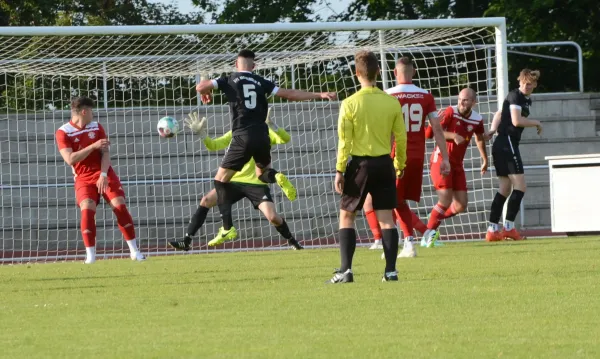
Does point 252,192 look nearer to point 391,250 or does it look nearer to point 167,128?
point 167,128

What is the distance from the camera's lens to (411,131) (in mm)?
11734

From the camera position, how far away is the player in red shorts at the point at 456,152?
14.0 metres

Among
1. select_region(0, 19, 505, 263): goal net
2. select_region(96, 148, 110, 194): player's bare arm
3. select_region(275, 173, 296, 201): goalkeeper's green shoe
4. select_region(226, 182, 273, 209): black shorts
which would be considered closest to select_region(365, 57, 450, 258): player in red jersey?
select_region(275, 173, 296, 201): goalkeeper's green shoe

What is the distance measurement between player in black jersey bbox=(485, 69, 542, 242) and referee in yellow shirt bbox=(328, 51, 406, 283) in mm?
5998

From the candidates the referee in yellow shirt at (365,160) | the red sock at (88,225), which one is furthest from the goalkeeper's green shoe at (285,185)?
the referee in yellow shirt at (365,160)

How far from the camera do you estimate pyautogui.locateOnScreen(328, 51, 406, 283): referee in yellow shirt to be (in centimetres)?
877

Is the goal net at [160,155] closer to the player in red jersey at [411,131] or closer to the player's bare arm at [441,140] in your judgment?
the player in red jersey at [411,131]

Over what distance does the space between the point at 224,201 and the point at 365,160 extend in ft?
17.3

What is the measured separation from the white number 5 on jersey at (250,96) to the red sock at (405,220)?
1.88 meters

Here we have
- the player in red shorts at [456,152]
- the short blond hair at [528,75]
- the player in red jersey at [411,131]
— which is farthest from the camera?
the short blond hair at [528,75]

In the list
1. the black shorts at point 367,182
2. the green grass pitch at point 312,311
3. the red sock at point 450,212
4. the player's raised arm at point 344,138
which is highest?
the player's raised arm at point 344,138

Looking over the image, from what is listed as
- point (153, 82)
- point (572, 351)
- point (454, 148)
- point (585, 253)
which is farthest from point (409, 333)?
point (153, 82)

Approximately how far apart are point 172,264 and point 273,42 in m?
5.57

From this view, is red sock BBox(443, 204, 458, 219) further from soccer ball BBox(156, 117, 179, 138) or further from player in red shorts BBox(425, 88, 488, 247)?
soccer ball BBox(156, 117, 179, 138)
